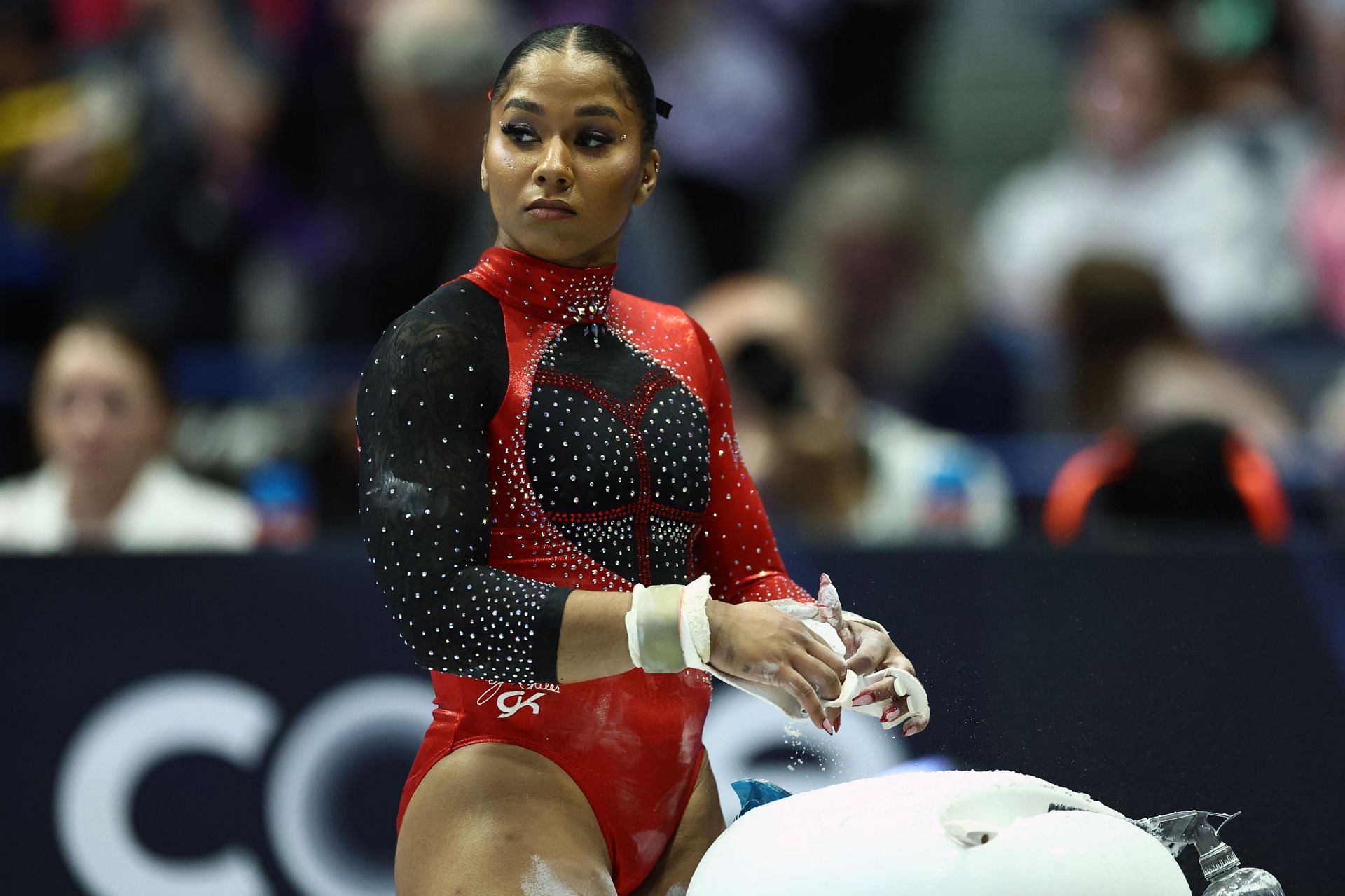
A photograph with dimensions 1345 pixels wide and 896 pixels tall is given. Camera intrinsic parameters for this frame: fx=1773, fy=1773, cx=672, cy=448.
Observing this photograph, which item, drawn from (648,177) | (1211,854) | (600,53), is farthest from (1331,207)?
(600,53)

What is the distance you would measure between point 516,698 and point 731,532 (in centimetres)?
42

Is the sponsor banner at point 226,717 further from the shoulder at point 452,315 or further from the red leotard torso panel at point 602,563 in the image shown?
the shoulder at point 452,315

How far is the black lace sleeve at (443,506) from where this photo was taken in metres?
2.15

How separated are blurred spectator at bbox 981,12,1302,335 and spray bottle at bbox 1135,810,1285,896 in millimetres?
3913

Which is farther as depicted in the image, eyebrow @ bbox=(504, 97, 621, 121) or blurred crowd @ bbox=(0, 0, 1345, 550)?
blurred crowd @ bbox=(0, 0, 1345, 550)

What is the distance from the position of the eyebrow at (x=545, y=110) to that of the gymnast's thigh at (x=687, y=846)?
0.93 m

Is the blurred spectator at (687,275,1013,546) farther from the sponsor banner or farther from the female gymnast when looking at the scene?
the female gymnast

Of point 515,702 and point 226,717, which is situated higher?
point 515,702

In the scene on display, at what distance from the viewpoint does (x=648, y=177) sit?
8.11 ft

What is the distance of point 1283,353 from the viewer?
6.11 m

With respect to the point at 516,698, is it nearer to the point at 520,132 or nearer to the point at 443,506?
the point at 443,506

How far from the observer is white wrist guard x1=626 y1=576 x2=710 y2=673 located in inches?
83.2

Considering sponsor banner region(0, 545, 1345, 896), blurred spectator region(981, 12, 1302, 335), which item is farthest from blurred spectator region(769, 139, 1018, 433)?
sponsor banner region(0, 545, 1345, 896)

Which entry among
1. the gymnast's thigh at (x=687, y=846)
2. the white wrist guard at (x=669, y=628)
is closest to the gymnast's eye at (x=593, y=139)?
the white wrist guard at (x=669, y=628)
